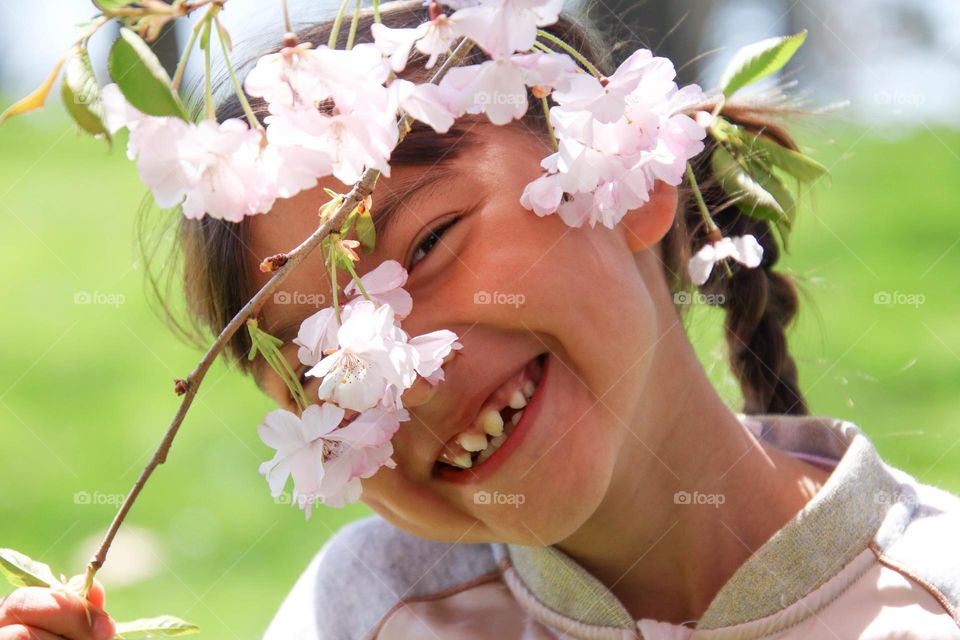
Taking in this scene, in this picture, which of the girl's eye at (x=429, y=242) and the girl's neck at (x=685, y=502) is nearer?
the girl's eye at (x=429, y=242)

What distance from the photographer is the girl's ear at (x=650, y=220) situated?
993 millimetres

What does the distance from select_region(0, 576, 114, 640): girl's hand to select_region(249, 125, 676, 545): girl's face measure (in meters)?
0.29

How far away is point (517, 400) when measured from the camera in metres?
0.91

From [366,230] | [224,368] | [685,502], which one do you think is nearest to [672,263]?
[685,502]

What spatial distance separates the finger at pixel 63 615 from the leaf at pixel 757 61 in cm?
57

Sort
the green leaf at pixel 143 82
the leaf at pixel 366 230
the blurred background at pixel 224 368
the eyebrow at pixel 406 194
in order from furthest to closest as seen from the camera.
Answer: the blurred background at pixel 224 368 → the eyebrow at pixel 406 194 → the leaf at pixel 366 230 → the green leaf at pixel 143 82

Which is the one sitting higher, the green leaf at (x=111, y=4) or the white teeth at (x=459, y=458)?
the green leaf at (x=111, y=4)

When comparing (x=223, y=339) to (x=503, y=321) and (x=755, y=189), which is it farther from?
(x=755, y=189)

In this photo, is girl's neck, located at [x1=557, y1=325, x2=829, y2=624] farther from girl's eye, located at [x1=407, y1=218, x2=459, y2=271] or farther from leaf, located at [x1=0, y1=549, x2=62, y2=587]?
leaf, located at [x1=0, y1=549, x2=62, y2=587]

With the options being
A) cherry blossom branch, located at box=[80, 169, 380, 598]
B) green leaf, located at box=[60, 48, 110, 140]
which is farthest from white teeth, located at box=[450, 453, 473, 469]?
green leaf, located at box=[60, 48, 110, 140]

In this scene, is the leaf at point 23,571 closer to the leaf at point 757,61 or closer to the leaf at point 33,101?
the leaf at point 33,101

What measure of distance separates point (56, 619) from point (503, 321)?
40 centimetres

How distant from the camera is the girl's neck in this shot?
106 cm

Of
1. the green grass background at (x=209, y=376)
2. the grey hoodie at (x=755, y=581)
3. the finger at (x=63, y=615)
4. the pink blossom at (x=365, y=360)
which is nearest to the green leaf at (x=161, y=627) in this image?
the finger at (x=63, y=615)
